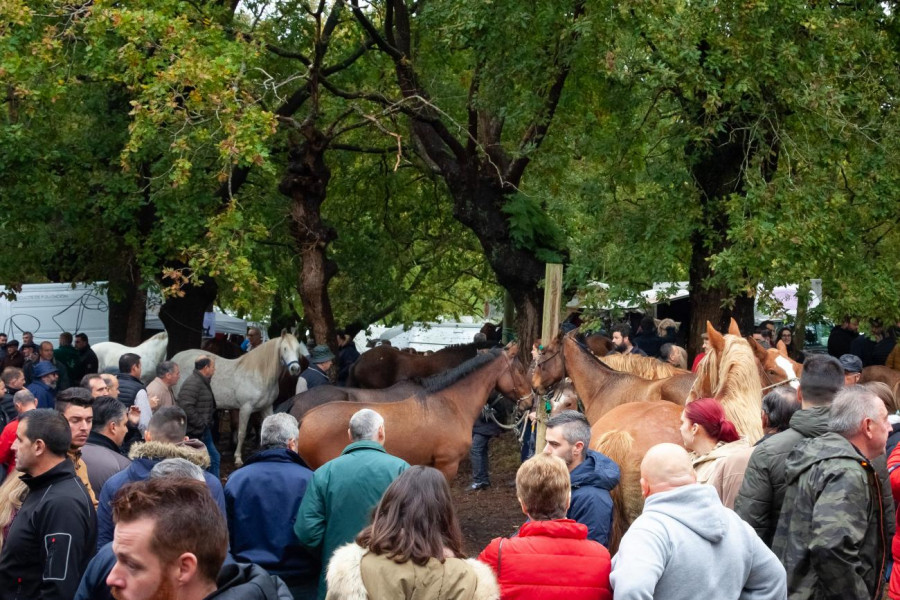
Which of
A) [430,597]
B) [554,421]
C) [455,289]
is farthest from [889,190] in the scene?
[455,289]

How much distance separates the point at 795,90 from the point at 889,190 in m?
1.68

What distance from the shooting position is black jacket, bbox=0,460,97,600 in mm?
4535

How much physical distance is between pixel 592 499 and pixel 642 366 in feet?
20.3

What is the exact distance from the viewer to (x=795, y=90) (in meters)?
12.2

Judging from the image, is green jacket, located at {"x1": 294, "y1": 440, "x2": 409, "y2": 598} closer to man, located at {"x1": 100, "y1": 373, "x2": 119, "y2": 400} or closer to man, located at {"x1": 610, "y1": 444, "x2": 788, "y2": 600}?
man, located at {"x1": 610, "y1": 444, "x2": 788, "y2": 600}

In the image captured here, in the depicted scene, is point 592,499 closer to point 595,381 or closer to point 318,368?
point 595,381

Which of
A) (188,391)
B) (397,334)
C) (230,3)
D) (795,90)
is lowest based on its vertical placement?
(397,334)

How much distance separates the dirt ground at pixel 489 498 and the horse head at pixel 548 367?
1666mm

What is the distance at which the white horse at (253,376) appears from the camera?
17.1m

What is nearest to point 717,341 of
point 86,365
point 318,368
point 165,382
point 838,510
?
point 838,510

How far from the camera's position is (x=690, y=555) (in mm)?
3953

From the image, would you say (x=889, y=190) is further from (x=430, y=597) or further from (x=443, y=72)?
(x=430, y=597)

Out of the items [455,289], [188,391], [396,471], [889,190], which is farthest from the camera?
[455,289]

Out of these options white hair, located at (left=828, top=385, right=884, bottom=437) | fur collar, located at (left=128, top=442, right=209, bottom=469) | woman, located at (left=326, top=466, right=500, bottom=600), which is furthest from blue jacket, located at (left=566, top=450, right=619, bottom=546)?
fur collar, located at (left=128, top=442, right=209, bottom=469)
